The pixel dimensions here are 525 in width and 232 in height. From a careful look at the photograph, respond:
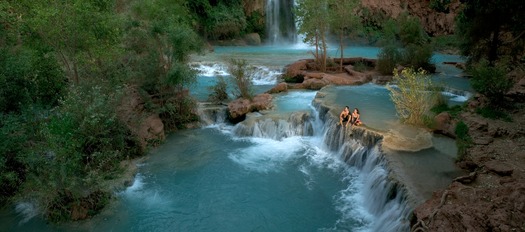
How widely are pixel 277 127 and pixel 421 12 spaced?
36.2 metres

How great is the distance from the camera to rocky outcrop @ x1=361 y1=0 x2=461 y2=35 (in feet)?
135

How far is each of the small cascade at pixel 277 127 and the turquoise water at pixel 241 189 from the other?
11.7 inches

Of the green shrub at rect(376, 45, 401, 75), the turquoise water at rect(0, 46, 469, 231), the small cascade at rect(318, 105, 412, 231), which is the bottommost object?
the turquoise water at rect(0, 46, 469, 231)

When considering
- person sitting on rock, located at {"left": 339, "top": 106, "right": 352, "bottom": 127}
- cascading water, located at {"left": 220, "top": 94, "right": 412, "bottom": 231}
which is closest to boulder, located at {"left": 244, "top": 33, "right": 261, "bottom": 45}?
cascading water, located at {"left": 220, "top": 94, "right": 412, "bottom": 231}

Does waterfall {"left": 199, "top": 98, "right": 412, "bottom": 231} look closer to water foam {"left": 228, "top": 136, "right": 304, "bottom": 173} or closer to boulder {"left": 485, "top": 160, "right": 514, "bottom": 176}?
water foam {"left": 228, "top": 136, "right": 304, "bottom": 173}

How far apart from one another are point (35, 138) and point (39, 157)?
1713 mm

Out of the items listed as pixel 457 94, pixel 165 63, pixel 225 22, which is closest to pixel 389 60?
pixel 457 94

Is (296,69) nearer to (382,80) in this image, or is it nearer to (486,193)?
(382,80)

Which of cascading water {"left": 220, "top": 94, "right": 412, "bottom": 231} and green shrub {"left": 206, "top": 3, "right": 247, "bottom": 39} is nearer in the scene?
cascading water {"left": 220, "top": 94, "right": 412, "bottom": 231}

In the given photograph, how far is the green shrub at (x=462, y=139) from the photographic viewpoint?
9523mm

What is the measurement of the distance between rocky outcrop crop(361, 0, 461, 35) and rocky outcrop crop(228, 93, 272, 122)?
1266 inches

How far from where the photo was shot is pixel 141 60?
1472 cm

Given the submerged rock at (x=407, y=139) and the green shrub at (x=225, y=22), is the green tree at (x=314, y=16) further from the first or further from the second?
the green shrub at (x=225, y=22)

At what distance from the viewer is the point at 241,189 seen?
11.0m
